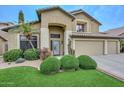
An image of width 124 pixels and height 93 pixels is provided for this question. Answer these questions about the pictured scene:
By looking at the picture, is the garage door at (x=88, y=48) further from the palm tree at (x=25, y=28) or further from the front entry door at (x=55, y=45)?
the palm tree at (x=25, y=28)

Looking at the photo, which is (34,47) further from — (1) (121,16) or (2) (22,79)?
(1) (121,16)

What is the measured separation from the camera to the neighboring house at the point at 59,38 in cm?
1372

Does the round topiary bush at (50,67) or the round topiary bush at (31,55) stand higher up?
the round topiary bush at (31,55)

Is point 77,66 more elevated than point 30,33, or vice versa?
point 30,33

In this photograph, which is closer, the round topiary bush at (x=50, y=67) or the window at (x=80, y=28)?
the round topiary bush at (x=50, y=67)

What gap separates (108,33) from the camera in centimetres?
1573

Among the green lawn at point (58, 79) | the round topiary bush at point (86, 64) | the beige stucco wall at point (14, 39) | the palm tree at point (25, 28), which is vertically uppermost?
the palm tree at point (25, 28)

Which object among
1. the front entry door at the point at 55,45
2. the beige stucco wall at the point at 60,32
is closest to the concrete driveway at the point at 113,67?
the beige stucco wall at the point at 60,32

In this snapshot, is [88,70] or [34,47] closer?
[88,70]

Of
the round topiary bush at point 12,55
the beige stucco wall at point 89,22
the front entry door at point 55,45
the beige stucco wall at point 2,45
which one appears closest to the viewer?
the round topiary bush at point 12,55

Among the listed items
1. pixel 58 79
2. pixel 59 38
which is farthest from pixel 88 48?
pixel 58 79

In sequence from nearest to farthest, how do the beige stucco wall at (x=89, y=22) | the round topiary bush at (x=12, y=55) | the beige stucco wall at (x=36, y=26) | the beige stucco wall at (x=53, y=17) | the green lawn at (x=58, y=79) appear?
the green lawn at (x=58, y=79)
the round topiary bush at (x=12, y=55)
the beige stucco wall at (x=53, y=17)
the beige stucco wall at (x=36, y=26)
the beige stucco wall at (x=89, y=22)
